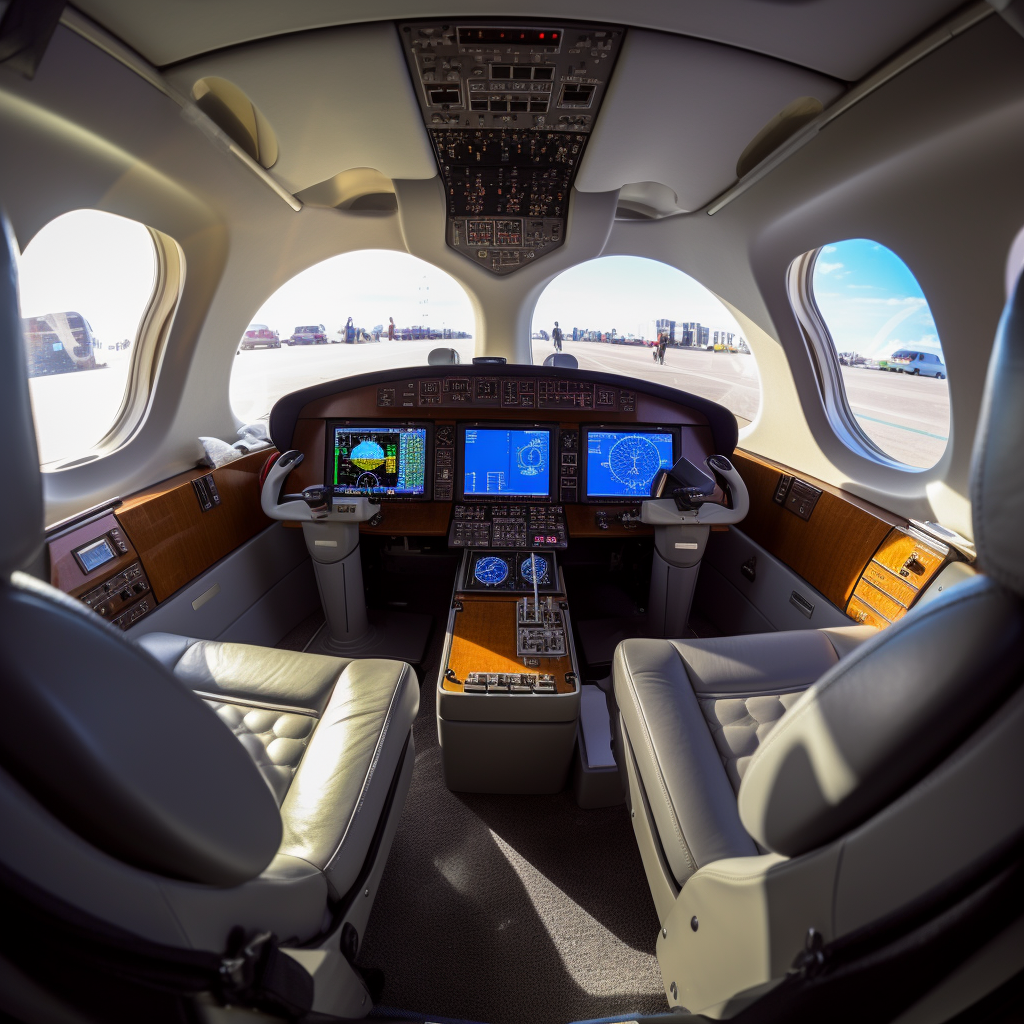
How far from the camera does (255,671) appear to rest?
153cm

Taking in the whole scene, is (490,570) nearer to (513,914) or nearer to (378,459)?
(378,459)

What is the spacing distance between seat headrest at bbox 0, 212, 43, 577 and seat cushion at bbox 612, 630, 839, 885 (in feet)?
4.22

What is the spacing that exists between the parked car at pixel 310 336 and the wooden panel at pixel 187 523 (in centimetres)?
135

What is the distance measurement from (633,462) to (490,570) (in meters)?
0.96

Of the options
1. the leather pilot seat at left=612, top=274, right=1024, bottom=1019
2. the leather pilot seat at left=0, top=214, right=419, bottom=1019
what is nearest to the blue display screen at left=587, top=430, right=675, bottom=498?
the leather pilot seat at left=612, top=274, right=1024, bottom=1019

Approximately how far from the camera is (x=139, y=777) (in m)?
0.52

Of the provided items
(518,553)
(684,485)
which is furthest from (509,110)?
(518,553)

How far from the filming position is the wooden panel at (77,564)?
163 cm

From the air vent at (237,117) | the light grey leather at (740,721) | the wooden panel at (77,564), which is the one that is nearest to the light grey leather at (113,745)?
the light grey leather at (740,721)

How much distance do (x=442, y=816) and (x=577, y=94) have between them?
2.78 meters

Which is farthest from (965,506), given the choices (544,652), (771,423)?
(544,652)

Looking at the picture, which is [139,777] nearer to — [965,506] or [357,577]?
[357,577]

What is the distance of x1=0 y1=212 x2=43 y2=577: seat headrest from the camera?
44 cm

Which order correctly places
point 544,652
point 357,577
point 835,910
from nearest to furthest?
1. point 835,910
2. point 544,652
3. point 357,577
